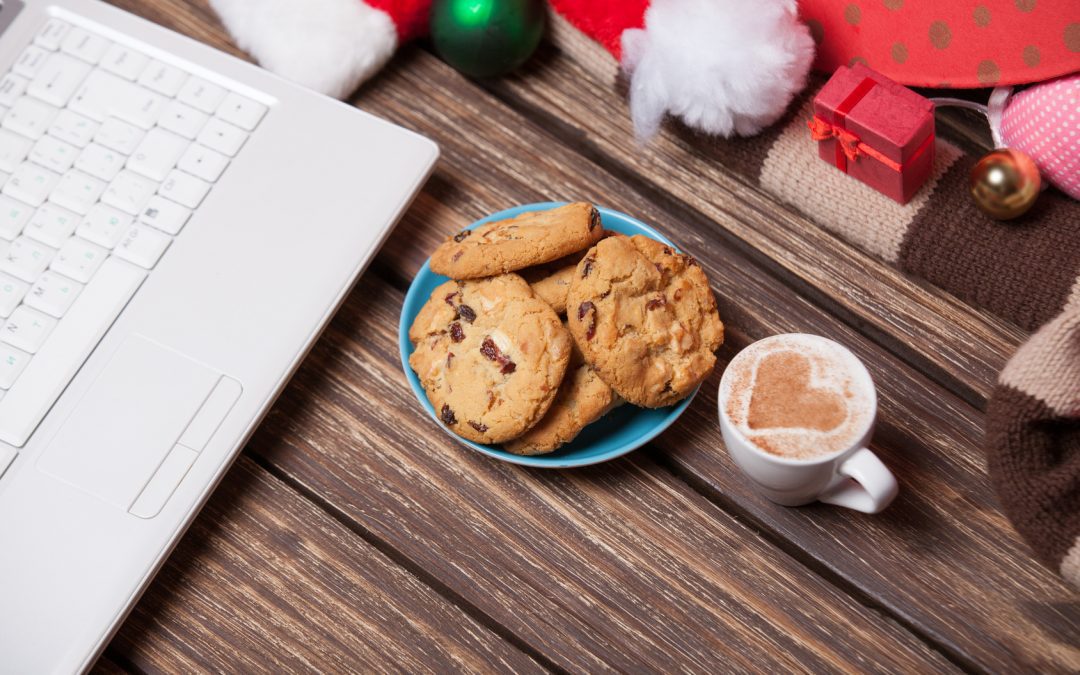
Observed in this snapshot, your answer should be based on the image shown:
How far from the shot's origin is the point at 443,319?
0.67 meters

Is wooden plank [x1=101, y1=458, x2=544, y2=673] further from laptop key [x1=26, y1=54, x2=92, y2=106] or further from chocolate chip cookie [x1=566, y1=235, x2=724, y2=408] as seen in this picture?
laptop key [x1=26, y1=54, x2=92, y2=106]

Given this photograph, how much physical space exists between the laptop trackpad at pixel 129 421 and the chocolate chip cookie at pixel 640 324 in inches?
10.7

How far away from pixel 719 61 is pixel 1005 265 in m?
0.26

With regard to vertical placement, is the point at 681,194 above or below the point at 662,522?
above

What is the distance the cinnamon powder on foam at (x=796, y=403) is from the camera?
59 cm

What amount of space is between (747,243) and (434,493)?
0.32 meters

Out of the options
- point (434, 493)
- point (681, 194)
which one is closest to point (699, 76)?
point (681, 194)

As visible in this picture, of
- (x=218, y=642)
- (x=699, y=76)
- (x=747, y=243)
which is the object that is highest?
(x=699, y=76)

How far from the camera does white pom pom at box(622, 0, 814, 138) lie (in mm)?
705

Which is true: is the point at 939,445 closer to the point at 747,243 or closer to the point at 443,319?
A: the point at 747,243

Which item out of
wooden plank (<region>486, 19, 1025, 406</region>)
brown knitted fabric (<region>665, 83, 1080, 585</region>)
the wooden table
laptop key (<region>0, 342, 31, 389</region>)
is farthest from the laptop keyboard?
brown knitted fabric (<region>665, 83, 1080, 585</region>)

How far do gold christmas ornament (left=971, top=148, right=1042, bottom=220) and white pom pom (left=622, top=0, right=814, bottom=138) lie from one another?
0.15 m

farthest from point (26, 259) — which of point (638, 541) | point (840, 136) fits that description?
point (840, 136)

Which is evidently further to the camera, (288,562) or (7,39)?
(7,39)
